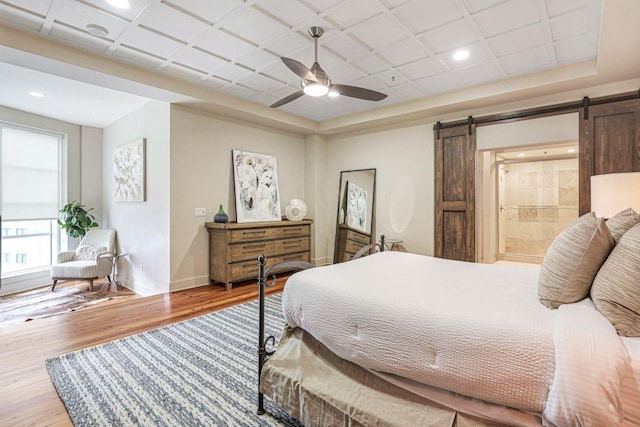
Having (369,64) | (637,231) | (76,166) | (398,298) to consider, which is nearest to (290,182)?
(369,64)

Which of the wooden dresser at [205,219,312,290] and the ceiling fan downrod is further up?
the ceiling fan downrod

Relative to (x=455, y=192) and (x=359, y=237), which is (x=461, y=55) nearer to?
(x=455, y=192)

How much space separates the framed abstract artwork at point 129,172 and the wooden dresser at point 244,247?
1260 millimetres

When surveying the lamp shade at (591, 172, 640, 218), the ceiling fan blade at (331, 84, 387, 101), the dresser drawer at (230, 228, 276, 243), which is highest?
the ceiling fan blade at (331, 84, 387, 101)

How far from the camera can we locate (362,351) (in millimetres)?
1441

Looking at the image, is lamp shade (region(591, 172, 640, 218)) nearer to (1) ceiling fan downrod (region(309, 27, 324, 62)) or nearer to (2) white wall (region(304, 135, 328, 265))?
(1) ceiling fan downrod (region(309, 27, 324, 62))

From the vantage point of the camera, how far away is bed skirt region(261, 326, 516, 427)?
1292 mm

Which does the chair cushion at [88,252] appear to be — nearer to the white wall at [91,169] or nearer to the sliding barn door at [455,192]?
the white wall at [91,169]

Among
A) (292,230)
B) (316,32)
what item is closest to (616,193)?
(316,32)

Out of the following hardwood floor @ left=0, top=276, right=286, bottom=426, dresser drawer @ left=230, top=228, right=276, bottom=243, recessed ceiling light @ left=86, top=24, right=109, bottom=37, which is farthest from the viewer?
dresser drawer @ left=230, top=228, right=276, bottom=243

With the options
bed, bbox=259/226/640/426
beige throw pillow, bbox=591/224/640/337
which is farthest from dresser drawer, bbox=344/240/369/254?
beige throw pillow, bbox=591/224/640/337

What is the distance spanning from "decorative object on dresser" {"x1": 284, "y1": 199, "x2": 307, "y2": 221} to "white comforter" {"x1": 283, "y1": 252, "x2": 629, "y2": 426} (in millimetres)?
3494

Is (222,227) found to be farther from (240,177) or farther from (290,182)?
(290,182)

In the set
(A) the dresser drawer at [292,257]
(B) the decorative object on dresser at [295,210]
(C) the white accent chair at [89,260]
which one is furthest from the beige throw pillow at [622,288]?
(C) the white accent chair at [89,260]
